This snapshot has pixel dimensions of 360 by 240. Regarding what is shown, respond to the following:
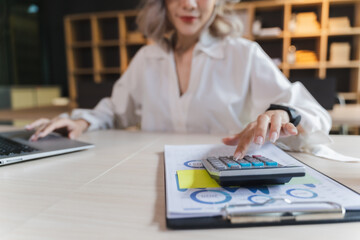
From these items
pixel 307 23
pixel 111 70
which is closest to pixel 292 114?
pixel 307 23

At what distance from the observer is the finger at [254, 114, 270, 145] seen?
1.70ft

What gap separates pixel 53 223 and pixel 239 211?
220mm

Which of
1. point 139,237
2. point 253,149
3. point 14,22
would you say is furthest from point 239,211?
point 14,22

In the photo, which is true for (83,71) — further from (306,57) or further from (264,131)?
(264,131)

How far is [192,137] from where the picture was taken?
89 centimetres

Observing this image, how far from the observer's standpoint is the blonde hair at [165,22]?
118 cm

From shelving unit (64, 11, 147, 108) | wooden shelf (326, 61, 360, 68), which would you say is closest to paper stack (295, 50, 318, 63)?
wooden shelf (326, 61, 360, 68)

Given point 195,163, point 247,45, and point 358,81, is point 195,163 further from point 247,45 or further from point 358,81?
point 358,81

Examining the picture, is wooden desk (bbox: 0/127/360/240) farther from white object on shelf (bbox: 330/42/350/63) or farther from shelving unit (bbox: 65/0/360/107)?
white object on shelf (bbox: 330/42/350/63)

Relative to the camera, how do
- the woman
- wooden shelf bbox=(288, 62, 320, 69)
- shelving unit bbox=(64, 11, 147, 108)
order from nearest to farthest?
the woman < wooden shelf bbox=(288, 62, 320, 69) < shelving unit bbox=(64, 11, 147, 108)

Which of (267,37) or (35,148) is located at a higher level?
(267,37)

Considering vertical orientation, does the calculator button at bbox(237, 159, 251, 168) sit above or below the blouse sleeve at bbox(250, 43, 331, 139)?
below

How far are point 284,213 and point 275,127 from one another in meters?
0.29

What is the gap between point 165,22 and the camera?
1271mm
